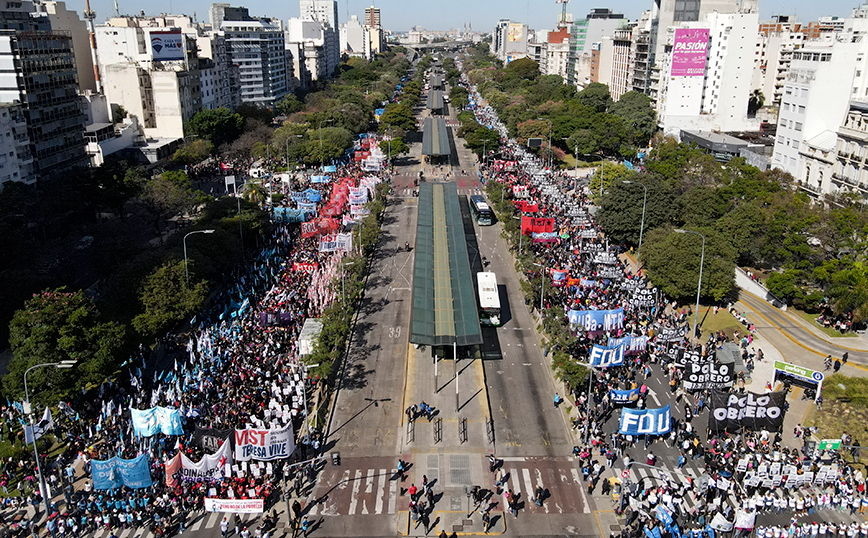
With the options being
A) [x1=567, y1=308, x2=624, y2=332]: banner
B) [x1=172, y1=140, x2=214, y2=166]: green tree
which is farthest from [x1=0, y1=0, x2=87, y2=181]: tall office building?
[x1=567, y1=308, x2=624, y2=332]: banner

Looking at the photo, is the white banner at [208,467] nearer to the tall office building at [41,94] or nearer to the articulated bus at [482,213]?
the articulated bus at [482,213]

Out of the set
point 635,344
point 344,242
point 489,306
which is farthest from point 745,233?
point 344,242

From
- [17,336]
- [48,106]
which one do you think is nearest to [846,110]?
[17,336]

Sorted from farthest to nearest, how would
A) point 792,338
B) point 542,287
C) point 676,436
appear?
1. point 542,287
2. point 792,338
3. point 676,436

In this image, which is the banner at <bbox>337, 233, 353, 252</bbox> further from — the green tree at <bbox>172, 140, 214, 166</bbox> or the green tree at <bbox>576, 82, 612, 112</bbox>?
the green tree at <bbox>576, 82, 612, 112</bbox>

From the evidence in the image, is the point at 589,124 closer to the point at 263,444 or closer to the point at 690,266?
the point at 690,266

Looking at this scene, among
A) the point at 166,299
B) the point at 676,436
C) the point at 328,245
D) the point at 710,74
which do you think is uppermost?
the point at 710,74

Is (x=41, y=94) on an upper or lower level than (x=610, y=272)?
upper

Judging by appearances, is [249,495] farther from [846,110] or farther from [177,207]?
[846,110]
